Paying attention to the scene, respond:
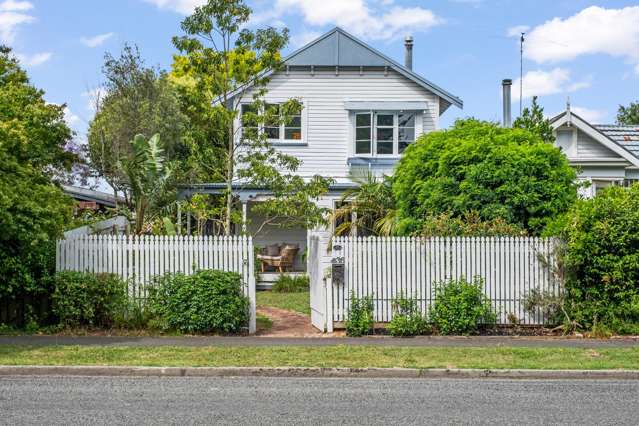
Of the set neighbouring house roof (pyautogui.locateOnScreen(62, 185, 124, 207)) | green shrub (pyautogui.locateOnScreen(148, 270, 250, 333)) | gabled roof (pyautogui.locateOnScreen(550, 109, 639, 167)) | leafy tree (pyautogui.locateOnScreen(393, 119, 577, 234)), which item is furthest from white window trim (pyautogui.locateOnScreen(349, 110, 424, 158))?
neighbouring house roof (pyautogui.locateOnScreen(62, 185, 124, 207))

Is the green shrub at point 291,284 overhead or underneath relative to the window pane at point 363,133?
underneath

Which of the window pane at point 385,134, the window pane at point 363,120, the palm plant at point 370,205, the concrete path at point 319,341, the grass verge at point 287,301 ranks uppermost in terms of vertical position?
the window pane at point 363,120

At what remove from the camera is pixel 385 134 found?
25203mm

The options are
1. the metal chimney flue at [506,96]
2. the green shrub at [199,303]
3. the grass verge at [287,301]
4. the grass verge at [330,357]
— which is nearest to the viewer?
the grass verge at [330,357]

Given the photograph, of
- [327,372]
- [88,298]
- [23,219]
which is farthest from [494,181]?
[23,219]

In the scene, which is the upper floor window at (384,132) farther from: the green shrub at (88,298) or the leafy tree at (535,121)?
the green shrub at (88,298)

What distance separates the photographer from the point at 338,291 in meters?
13.9

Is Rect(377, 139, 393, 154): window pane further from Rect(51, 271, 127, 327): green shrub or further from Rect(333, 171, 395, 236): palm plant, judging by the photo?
Rect(51, 271, 127, 327): green shrub

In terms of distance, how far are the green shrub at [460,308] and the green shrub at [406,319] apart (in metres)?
0.25

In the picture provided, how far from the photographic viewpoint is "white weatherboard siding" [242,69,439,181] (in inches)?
987

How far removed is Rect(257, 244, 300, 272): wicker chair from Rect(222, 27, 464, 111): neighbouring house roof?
6107 millimetres

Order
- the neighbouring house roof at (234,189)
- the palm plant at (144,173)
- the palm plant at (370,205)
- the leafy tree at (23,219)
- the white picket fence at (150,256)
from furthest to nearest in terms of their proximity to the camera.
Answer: the neighbouring house roof at (234,189) → the palm plant at (370,205) → the palm plant at (144,173) → the white picket fence at (150,256) → the leafy tree at (23,219)

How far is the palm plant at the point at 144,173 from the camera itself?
58.6 ft

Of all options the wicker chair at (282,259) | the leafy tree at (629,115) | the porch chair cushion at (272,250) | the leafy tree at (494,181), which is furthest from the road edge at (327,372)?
the leafy tree at (629,115)
